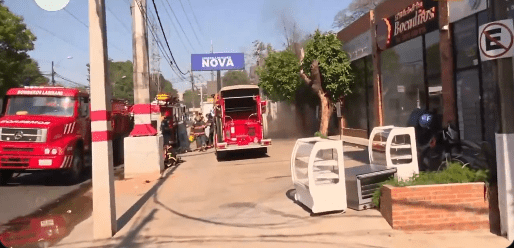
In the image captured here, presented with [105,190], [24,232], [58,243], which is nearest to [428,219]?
[105,190]

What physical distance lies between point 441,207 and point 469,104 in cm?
574

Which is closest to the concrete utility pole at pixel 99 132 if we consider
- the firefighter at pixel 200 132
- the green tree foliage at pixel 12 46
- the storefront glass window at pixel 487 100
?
the storefront glass window at pixel 487 100

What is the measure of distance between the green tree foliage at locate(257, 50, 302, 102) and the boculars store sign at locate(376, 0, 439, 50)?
8.08 meters

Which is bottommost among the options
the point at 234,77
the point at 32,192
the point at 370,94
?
the point at 32,192

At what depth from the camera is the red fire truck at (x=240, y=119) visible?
1688 centimetres

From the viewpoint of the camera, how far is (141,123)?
1359cm

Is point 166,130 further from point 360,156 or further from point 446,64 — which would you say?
point 446,64

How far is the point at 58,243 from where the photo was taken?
21.6ft

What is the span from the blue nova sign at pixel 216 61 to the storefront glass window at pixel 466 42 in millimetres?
30987

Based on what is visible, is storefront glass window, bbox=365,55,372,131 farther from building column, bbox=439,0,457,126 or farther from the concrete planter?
the concrete planter

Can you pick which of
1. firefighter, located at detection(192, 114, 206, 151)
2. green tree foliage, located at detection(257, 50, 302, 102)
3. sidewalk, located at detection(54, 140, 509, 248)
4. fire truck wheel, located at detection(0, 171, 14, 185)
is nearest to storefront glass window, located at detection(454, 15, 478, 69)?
sidewalk, located at detection(54, 140, 509, 248)

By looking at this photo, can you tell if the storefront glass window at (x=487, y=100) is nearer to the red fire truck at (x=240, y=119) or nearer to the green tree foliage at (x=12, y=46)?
the red fire truck at (x=240, y=119)

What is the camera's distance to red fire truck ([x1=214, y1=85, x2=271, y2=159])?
16.9 meters

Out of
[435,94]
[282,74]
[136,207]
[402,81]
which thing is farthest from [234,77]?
[136,207]
